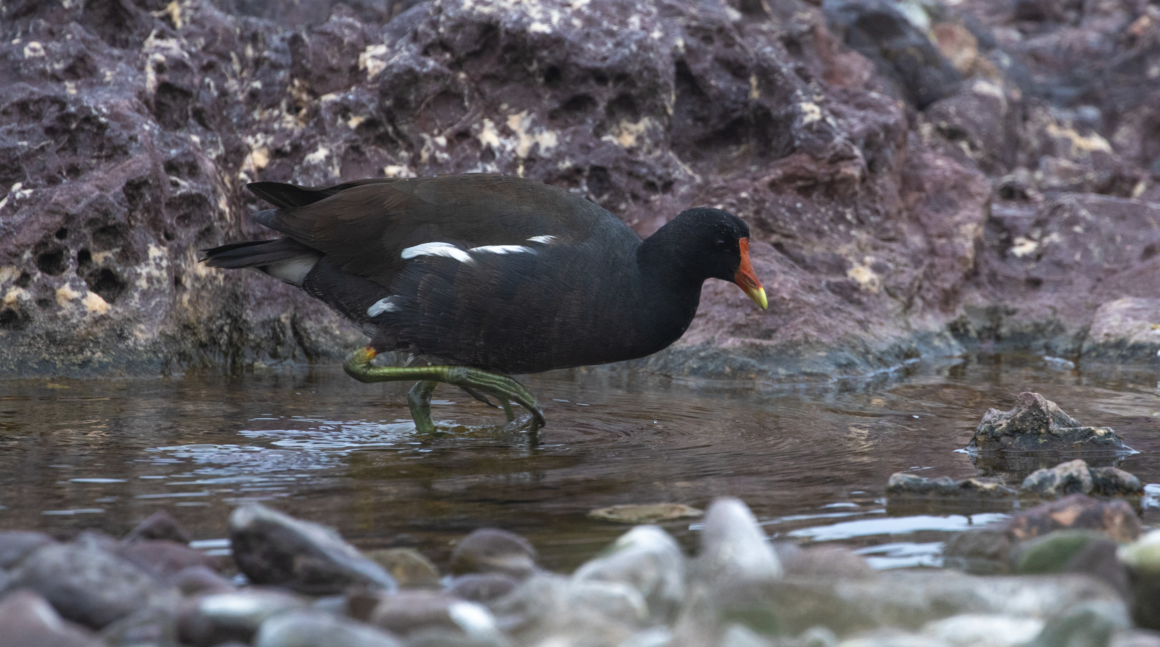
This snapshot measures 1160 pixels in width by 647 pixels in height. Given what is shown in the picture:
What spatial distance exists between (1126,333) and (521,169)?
4194mm

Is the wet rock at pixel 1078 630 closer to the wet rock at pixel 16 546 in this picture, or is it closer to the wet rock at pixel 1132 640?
the wet rock at pixel 1132 640

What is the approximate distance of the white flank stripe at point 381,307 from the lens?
520cm

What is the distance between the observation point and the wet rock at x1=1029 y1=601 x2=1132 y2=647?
232cm

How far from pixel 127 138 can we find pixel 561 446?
3.51 metres

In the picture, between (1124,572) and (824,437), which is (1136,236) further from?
(1124,572)

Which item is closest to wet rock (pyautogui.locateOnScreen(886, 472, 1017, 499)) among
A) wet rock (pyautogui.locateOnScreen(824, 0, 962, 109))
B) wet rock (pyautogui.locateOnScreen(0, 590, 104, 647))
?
wet rock (pyautogui.locateOnScreen(0, 590, 104, 647))

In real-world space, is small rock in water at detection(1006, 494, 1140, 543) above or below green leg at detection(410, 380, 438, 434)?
below

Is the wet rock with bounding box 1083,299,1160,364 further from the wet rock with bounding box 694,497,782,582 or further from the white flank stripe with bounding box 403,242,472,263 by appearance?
the wet rock with bounding box 694,497,782,582

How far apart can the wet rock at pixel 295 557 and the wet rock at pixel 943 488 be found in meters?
1.89

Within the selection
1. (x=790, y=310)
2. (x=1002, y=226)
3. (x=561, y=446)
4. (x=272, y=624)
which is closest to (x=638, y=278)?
(x=561, y=446)

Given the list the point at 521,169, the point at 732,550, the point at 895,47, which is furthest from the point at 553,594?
the point at 895,47

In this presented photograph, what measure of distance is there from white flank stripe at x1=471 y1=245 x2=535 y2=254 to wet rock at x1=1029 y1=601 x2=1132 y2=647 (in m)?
3.01

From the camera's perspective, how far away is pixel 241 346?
717 centimetres

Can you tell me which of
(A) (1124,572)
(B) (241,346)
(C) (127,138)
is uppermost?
(C) (127,138)
